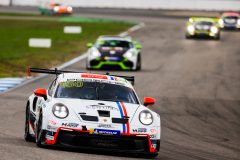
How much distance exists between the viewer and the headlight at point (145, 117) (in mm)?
7633

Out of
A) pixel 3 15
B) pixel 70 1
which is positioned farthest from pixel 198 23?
pixel 70 1

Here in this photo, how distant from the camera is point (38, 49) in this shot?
2730 cm

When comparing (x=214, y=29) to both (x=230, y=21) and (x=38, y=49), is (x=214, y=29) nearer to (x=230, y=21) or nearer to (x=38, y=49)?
(x=230, y=21)

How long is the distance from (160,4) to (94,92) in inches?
2182

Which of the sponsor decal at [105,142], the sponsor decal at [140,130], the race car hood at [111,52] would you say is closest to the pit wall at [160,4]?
the race car hood at [111,52]

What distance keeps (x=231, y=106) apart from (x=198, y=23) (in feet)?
64.0

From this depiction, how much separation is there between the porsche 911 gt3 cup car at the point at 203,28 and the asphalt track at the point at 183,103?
255 centimetres

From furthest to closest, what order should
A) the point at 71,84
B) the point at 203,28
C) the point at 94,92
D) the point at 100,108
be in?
1. the point at 203,28
2. the point at 71,84
3. the point at 94,92
4. the point at 100,108

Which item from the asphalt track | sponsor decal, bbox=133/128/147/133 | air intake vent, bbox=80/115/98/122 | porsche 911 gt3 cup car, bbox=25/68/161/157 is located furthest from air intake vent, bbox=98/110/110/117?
the asphalt track

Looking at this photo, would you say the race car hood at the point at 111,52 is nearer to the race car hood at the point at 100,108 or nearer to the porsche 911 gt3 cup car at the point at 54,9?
the race car hood at the point at 100,108

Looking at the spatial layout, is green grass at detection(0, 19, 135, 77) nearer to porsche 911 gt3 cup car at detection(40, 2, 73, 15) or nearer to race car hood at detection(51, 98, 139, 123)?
porsche 911 gt3 cup car at detection(40, 2, 73, 15)

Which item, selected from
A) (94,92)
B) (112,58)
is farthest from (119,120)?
(112,58)

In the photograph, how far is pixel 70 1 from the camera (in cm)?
6328

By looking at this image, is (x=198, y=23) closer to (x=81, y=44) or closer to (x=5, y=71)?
(x=81, y=44)
